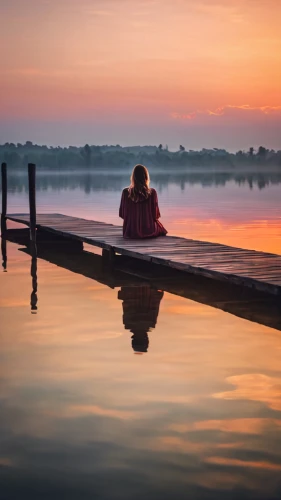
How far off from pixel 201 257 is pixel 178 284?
0.69 m

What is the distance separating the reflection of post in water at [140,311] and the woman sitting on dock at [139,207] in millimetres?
2276

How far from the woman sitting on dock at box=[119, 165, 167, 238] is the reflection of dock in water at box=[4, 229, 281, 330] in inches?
23.2

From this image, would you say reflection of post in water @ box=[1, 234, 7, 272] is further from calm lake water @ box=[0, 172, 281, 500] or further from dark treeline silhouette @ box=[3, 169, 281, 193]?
dark treeline silhouette @ box=[3, 169, 281, 193]

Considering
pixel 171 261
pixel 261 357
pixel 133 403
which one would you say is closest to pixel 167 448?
pixel 133 403

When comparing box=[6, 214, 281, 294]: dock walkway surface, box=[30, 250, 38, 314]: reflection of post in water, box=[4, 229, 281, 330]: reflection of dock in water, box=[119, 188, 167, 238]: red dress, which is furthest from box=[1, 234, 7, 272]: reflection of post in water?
box=[119, 188, 167, 238]: red dress

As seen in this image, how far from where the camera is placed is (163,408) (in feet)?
21.5

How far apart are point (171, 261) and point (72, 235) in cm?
518

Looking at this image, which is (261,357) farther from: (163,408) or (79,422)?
(79,422)

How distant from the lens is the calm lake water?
5.20 meters

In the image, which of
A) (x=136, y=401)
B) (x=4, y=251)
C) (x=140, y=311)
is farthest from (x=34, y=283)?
(x=136, y=401)

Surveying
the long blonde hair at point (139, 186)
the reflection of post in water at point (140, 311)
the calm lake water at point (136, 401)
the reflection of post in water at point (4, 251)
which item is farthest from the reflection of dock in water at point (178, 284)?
the long blonde hair at point (139, 186)

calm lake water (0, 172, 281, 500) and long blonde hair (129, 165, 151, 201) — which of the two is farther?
long blonde hair (129, 165, 151, 201)

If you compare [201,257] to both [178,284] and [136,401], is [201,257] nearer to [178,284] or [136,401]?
[178,284]

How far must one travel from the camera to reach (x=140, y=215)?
50.4 ft
